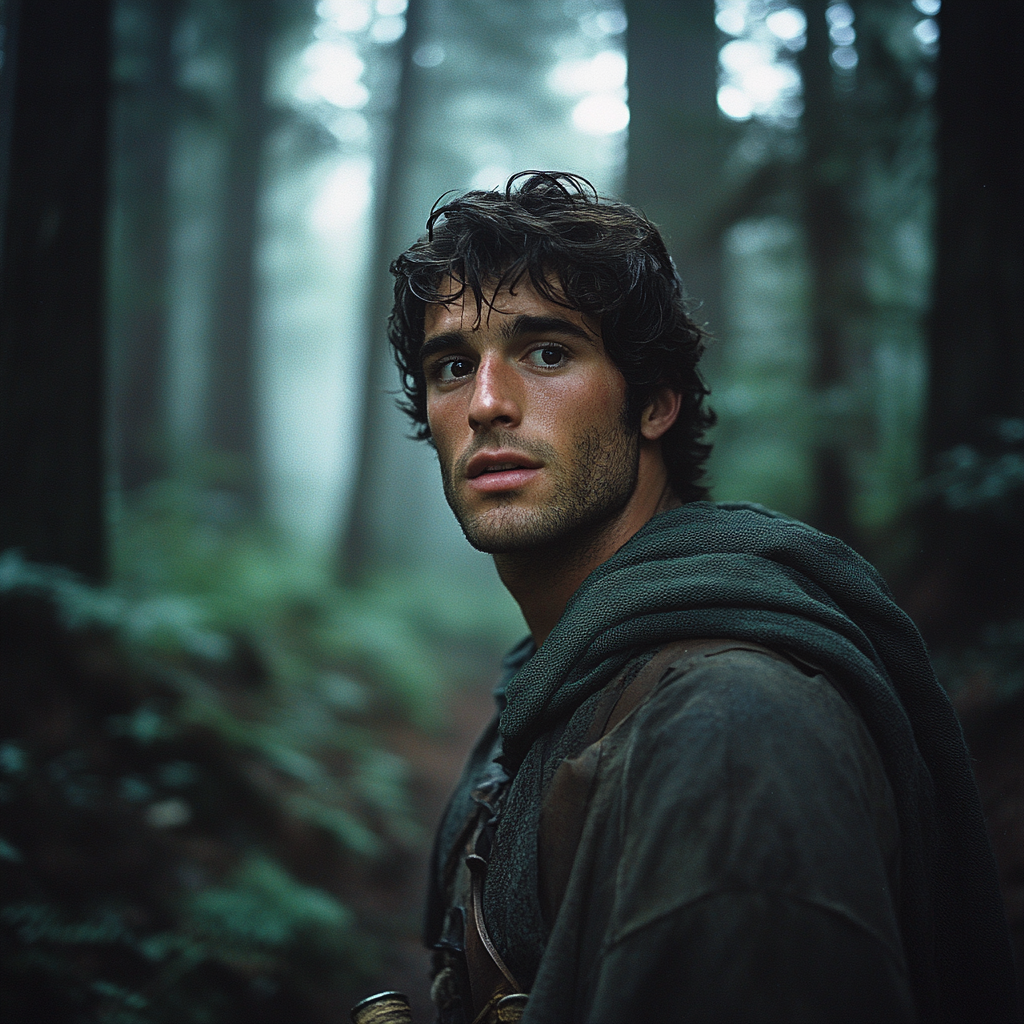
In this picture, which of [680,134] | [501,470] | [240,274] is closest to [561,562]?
[501,470]

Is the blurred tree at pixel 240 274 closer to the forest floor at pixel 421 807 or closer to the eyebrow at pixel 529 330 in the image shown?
the forest floor at pixel 421 807

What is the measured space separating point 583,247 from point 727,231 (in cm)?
577

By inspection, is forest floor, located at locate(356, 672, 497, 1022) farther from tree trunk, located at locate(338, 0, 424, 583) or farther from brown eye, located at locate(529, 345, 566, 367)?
brown eye, located at locate(529, 345, 566, 367)

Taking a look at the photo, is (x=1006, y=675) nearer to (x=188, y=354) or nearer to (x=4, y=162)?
(x=4, y=162)

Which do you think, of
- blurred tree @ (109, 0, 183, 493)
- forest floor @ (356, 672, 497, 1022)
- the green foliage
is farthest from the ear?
blurred tree @ (109, 0, 183, 493)

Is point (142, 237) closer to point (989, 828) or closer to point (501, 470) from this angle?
point (501, 470)

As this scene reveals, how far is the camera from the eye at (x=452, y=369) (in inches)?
90.0

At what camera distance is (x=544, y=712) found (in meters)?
1.78

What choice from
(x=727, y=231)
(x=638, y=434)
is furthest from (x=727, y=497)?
(x=638, y=434)

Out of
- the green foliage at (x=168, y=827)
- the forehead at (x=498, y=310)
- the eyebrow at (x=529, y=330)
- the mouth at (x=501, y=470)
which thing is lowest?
the green foliage at (x=168, y=827)

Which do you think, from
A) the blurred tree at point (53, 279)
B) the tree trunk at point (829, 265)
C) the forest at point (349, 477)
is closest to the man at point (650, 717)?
the forest at point (349, 477)

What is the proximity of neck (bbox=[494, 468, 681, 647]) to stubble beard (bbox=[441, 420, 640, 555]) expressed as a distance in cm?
2

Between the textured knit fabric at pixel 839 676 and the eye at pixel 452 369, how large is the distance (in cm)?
80

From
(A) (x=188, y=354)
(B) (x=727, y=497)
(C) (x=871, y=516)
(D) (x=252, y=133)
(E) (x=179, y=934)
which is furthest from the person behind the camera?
(A) (x=188, y=354)
